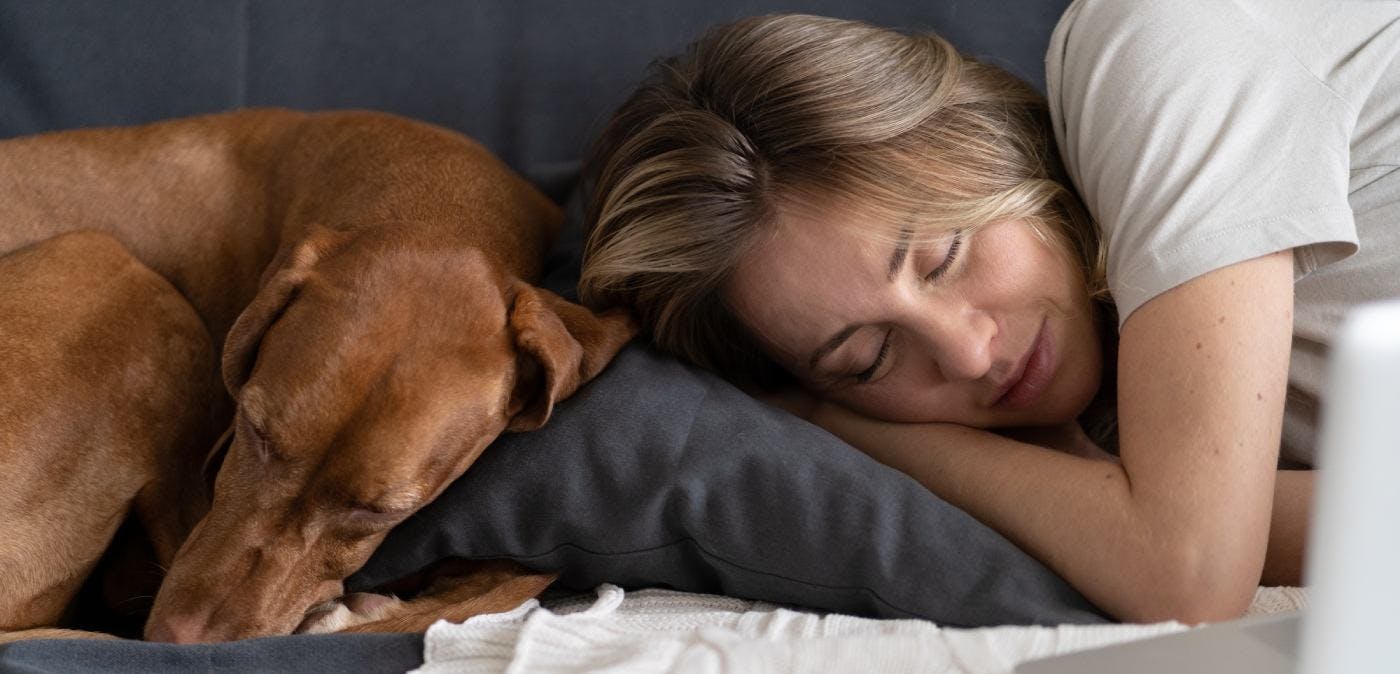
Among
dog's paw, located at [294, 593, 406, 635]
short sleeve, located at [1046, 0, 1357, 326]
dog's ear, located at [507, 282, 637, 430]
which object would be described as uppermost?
short sleeve, located at [1046, 0, 1357, 326]

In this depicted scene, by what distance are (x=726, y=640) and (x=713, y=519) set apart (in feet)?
1.10

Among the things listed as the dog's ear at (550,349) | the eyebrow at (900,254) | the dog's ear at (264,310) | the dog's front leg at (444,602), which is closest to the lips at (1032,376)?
the eyebrow at (900,254)

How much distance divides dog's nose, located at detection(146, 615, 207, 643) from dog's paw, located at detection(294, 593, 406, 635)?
162 millimetres

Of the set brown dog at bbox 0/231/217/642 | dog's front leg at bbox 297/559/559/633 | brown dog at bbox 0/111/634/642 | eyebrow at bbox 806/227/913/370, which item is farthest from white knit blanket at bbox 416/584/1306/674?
brown dog at bbox 0/231/217/642

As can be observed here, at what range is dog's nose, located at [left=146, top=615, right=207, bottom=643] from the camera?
1.90m

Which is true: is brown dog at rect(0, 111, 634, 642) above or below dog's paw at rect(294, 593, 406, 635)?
above

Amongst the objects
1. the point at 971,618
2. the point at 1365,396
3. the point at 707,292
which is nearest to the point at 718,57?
the point at 707,292

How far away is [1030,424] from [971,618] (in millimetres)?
582

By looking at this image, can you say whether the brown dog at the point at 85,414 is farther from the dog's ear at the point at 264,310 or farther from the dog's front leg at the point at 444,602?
the dog's front leg at the point at 444,602

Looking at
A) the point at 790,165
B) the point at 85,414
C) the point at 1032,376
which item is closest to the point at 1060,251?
the point at 1032,376

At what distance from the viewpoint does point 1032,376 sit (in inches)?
86.2

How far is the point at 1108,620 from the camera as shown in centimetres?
188

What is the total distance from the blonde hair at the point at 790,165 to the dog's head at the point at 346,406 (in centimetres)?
28

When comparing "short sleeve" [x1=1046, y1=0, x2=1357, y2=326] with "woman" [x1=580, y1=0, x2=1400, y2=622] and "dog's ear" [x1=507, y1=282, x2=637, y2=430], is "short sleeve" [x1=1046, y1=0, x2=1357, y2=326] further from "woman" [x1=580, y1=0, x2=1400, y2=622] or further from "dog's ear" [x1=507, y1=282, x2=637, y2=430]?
"dog's ear" [x1=507, y1=282, x2=637, y2=430]
